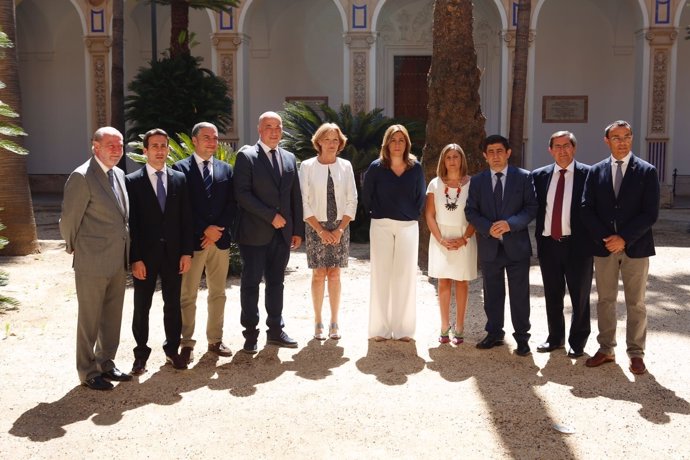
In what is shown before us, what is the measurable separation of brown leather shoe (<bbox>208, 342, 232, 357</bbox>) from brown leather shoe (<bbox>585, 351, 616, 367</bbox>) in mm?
2636

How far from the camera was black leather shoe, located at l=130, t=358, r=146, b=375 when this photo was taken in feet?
16.8

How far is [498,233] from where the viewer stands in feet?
17.9

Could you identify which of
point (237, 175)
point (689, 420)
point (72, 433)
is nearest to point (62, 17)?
point (237, 175)

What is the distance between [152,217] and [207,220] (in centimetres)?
50

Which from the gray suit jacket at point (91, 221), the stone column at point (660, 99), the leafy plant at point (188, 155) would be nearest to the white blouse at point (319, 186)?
the gray suit jacket at point (91, 221)

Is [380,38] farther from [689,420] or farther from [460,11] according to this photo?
[689,420]

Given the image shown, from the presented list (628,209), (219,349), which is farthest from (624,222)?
(219,349)

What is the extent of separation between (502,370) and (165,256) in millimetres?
2483

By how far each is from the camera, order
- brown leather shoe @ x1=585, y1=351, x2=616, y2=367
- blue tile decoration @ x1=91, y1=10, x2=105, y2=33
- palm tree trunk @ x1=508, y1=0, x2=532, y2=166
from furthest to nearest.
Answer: blue tile decoration @ x1=91, y1=10, x2=105, y2=33 < palm tree trunk @ x1=508, y1=0, x2=532, y2=166 < brown leather shoe @ x1=585, y1=351, x2=616, y2=367

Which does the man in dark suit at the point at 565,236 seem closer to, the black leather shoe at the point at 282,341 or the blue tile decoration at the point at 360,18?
the black leather shoe at the point at 282,341

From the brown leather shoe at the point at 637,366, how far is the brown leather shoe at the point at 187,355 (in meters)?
3.13

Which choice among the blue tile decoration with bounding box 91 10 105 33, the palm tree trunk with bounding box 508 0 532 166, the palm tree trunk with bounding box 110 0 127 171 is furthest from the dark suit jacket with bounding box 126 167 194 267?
the blue tile decoration with bounding box 91 10 105 33

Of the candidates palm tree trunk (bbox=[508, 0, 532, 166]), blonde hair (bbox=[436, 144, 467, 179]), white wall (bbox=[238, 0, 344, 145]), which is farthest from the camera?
white wall (bbox=[238, 0, 344, 145])

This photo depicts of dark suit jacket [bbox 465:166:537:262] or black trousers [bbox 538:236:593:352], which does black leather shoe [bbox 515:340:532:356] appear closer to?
black trousers [bbox 538:236:593:352]
